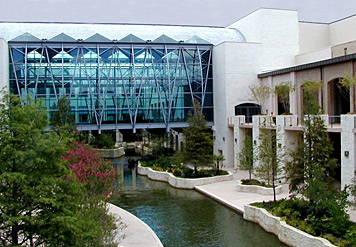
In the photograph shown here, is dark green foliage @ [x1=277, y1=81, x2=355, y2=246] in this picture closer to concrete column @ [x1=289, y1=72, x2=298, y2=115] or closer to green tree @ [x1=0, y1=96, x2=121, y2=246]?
green tree @ [x1=0, y1=96, x2=121, y2=246]

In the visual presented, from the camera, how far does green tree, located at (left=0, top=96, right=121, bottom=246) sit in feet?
34.9

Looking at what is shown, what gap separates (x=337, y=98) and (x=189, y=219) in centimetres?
1888

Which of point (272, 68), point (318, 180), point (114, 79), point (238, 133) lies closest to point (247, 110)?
point (238, 133)

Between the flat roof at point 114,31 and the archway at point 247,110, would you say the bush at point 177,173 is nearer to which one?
the archway at point 247,110

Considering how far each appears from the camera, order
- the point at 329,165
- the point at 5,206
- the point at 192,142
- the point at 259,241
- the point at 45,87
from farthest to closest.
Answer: the point at 45,87 → the point at 192,142 → the point at 329,165 → the point at 259,241 → the point at 5,206

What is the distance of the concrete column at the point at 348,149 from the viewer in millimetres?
23125

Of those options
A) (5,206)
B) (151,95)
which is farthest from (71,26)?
(5,206)

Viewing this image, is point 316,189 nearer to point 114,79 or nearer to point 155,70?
point 155,70

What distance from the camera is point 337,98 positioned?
115 ft

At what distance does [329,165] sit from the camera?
65.9ft

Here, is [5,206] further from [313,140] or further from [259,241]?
[313,140]

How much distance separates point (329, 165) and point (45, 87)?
28114mm

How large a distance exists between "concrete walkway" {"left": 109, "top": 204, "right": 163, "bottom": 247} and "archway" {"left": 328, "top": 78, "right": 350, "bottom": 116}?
19183mm

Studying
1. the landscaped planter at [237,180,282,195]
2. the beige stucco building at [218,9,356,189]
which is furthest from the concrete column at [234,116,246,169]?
the landscaped planter at [237,180,282,195]
